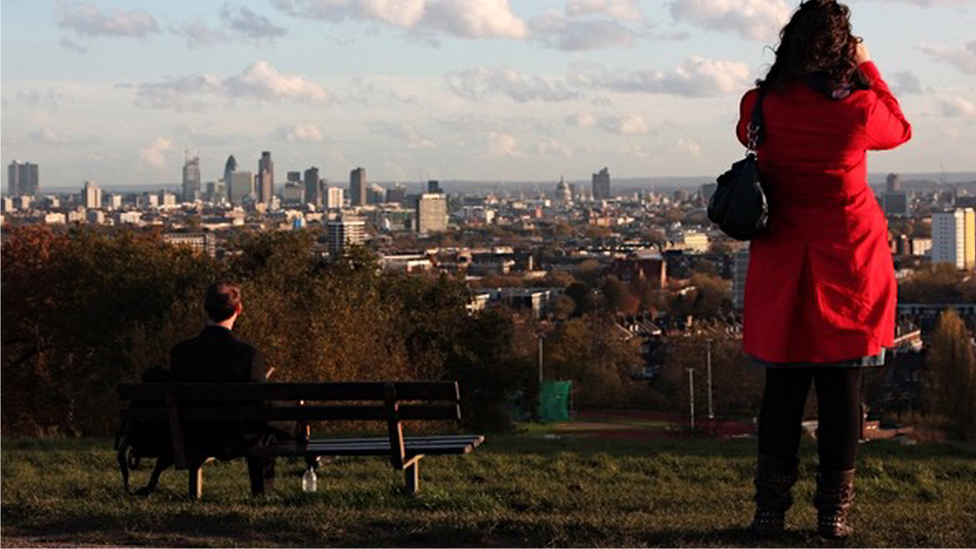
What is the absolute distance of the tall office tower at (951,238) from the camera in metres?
177

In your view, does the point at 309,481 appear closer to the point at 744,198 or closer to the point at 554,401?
the point at 744,198

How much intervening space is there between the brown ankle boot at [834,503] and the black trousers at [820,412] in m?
0.04

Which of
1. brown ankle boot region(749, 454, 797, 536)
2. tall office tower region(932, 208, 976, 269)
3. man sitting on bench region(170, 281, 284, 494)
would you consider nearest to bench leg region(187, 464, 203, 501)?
man sitting on bench region(170, 281, 284, 494)

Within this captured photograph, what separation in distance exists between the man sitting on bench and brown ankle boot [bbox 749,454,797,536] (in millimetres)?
2495

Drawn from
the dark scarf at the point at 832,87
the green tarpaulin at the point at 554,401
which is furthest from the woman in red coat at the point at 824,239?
the green tarpaulin at the point at 554,401

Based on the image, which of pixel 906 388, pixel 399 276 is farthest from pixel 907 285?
pixel 399 276

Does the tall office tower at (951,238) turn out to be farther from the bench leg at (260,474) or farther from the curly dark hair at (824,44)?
the curly dark hair at (824,44)

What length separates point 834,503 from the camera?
606cm

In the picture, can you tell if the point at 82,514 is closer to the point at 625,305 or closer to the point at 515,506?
the point at 515,506

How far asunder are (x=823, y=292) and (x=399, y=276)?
3426cm

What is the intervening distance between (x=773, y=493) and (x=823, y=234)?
3.14ft

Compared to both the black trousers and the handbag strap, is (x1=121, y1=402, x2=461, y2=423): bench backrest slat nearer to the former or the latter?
the black trousers

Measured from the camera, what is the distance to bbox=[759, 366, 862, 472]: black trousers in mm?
6039

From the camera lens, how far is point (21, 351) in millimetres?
36219
